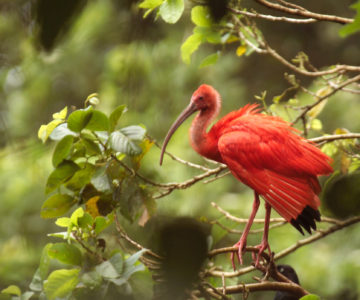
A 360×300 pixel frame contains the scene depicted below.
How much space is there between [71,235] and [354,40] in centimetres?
694

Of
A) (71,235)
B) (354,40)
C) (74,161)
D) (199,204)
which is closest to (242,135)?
(74,161)

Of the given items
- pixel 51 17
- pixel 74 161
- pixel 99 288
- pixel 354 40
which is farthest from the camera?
pixel 354 40

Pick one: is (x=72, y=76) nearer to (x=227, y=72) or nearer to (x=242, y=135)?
(x=227, y=72)

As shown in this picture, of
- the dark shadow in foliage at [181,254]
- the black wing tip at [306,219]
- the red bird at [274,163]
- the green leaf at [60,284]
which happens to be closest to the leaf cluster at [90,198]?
the green leaf at [60,284]

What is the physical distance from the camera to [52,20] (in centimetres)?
43

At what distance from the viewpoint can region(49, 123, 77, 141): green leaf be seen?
64.0 inches

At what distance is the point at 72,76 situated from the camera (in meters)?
6.57

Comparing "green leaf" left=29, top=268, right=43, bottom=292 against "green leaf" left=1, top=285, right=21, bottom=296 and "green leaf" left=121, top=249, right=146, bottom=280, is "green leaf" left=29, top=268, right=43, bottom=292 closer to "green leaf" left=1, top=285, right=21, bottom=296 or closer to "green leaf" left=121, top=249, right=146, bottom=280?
"green leaf" left=1, top=285, right=21, bottom=296

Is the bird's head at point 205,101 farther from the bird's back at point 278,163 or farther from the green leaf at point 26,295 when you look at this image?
the green leaf at point 26,295

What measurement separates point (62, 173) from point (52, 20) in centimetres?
133

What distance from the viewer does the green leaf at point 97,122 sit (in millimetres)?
1674

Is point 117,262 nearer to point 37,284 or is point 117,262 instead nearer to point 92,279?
point 92,279

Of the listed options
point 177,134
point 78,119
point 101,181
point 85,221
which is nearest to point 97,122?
point 78,119

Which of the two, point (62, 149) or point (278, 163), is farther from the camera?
point (278, 163)
